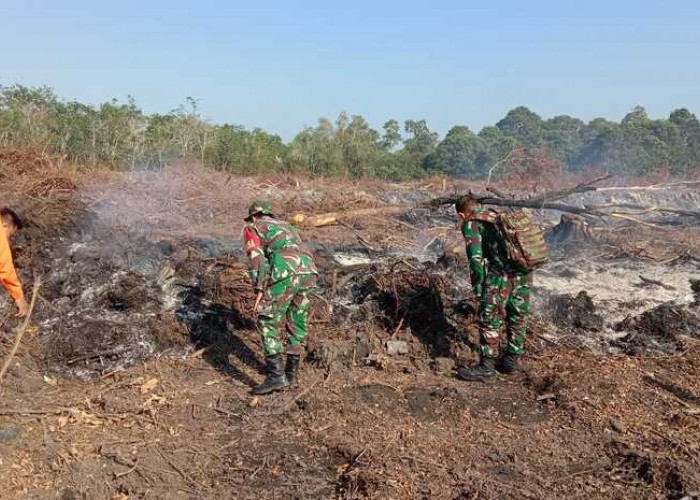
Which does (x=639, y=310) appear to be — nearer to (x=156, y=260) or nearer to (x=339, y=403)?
(x=339, y=403)

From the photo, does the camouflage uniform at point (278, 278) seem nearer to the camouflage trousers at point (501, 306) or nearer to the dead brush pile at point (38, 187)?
the camouflage trousers at point (501, 306)

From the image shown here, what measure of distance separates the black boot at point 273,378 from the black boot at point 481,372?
1.62 metres

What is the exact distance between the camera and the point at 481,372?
5.39 m

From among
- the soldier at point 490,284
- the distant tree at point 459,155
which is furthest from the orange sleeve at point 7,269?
the distant tree at point 459,155

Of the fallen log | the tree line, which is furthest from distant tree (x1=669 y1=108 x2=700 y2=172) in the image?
the fallen log

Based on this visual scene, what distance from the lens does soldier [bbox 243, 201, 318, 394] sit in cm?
493

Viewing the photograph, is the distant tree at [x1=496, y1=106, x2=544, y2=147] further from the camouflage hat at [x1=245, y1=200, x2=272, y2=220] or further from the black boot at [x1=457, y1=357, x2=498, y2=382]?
the camouflage hat at [x1=245, y1=200, x2=272, y2=220]

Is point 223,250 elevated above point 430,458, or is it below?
above

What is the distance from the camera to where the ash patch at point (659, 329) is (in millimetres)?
6211

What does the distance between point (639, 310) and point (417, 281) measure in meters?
2.61

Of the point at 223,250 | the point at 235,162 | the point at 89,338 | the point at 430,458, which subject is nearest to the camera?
the point at 430,458

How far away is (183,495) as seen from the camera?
11.9 feet

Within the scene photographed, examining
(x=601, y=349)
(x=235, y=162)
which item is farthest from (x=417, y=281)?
(x=235, y=162)

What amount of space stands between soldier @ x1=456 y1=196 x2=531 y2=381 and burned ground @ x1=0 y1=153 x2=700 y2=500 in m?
0.27
